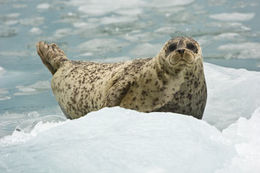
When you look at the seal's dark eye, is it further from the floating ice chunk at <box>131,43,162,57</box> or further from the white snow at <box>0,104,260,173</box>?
the floating ice chunk at <box>131,43,162,57</box>

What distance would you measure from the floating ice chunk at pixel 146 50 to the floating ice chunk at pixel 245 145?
5.26m

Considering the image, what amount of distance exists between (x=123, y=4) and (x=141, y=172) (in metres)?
10.3

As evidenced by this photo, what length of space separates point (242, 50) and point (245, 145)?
5.77 meters

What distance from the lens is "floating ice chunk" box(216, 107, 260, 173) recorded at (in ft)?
9.78

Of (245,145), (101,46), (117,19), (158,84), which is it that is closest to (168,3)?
(117,19)

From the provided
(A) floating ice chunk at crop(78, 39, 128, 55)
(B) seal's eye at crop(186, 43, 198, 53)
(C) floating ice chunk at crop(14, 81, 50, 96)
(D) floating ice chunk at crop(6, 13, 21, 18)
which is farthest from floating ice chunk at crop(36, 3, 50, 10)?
(B) seal's eye at crop(186, 43, 198, 53)

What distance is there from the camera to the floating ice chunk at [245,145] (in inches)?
117

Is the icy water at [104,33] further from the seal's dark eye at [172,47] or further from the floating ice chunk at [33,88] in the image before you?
the seal's dark eye at [172,47]

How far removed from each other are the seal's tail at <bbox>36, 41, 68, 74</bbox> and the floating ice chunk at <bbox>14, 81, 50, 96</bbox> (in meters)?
0.89

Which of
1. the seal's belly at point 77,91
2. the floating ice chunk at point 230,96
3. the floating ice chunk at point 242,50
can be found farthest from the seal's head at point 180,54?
the floating ice chunk at point 242,50

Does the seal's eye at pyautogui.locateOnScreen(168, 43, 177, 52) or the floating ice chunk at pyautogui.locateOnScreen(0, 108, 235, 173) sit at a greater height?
the seal's eye at pyautogui.locateOnScreen(168, 43, 177, 52)

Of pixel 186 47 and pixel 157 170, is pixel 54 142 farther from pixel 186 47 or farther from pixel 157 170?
pixel 186 47

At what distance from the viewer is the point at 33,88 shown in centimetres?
786

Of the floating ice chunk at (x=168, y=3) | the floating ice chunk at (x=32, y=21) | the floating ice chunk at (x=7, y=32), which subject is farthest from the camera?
the floating ice chunk at (x=168, y=3)
